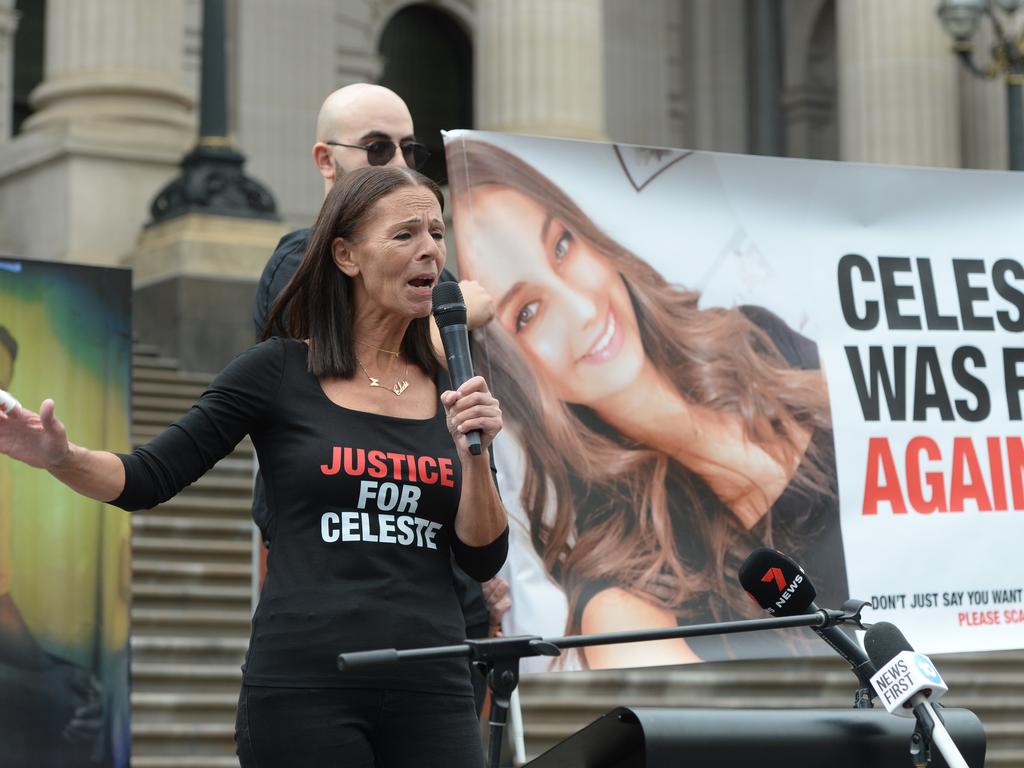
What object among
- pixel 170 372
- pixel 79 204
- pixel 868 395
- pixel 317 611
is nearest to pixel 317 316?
pixel 317 611

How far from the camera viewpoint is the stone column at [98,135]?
15.9 metres

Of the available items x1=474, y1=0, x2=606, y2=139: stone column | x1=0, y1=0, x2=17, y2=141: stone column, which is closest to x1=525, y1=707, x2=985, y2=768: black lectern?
x1=474, y1=0, x2=606, y2=139: stone column

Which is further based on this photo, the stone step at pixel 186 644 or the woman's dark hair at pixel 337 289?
the stone step at pixel 186 644

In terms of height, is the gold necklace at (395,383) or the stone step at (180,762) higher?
the gold necklace at (395,383)

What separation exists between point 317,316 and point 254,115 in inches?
748

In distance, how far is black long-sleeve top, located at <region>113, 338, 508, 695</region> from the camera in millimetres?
3219

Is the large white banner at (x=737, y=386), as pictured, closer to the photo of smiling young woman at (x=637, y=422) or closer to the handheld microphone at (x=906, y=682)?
the photo of smiling young woman at (x=637, y=422)

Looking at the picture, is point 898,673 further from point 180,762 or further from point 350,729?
point 180,762

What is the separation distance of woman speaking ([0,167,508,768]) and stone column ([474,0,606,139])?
562 inches

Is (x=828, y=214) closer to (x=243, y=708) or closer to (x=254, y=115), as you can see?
(x=243, y=708)

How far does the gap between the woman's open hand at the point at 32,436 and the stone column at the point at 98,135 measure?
1286 centimetres

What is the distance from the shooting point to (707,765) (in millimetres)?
3309

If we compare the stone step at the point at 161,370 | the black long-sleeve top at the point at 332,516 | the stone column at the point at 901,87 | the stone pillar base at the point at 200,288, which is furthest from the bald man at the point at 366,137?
the stone column at the point at 901,87

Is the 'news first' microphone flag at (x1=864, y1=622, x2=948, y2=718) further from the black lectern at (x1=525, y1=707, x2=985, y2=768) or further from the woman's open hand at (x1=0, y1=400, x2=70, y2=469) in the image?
the woman's open hand at (x1=0, y1=400, x2=70, y2=469)
